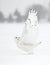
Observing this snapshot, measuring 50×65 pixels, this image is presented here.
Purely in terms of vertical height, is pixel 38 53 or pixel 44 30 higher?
pixel 44 30

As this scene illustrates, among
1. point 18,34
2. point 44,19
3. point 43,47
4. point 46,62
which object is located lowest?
point 46,62

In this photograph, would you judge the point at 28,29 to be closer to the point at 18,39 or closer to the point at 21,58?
the point at 18,39

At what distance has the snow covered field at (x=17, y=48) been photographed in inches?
49.6

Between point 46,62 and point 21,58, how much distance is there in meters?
0.21

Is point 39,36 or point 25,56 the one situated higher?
point 39,36

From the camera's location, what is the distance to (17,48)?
1.28 m

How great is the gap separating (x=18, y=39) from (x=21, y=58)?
0.16m

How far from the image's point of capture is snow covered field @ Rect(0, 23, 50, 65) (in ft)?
4.14

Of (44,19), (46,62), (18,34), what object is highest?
(44,19)

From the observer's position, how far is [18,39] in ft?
4.25

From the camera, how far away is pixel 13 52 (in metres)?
1.27

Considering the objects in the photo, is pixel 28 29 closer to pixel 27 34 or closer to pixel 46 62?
pixel 27 34

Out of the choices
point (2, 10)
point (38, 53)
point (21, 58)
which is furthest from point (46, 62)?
point (2, 10)

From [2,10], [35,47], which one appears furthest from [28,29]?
[2,10]
